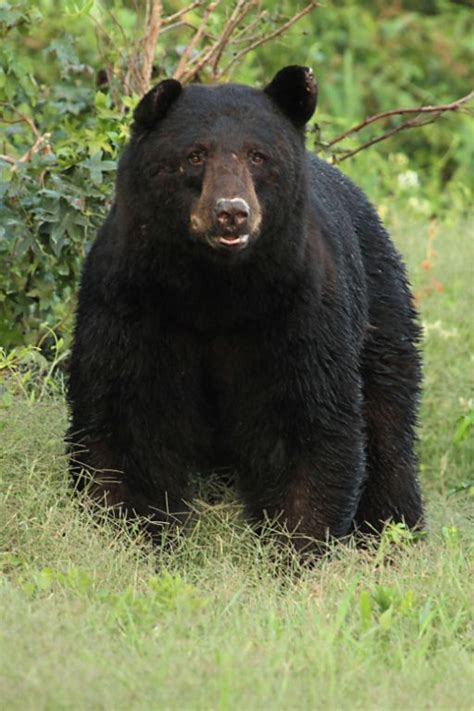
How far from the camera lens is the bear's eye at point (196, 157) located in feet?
16.8

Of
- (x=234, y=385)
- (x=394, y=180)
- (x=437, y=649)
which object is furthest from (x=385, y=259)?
(x=394, y=180)

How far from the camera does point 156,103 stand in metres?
5.20

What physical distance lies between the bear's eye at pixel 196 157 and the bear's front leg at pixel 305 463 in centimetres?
80

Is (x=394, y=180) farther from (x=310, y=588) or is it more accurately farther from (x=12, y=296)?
(x=310, y=588)

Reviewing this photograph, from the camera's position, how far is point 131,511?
5574 mm

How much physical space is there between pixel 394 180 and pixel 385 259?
5.29 metres

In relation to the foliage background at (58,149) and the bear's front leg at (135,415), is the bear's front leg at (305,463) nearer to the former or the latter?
the bear's front leg at (135,415)

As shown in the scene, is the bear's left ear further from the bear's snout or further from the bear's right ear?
the bear's snout

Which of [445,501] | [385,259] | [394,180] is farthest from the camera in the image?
[394,180]

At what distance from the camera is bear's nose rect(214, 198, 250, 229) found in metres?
4.91

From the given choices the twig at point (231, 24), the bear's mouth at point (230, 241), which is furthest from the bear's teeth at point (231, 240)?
the twig at point (231, 24)

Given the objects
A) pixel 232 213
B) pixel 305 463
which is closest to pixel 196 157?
pixel 232 213

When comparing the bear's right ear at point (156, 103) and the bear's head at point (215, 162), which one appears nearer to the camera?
the bear's head at point (215, 162)

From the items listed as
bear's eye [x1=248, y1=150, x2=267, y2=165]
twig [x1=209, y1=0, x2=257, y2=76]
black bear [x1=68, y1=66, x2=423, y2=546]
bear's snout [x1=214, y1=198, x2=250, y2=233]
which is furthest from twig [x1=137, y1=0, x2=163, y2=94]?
bear's snout [x1=214, y1=198, x2=250, y2=233]
